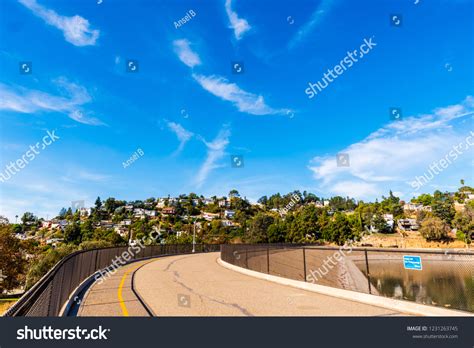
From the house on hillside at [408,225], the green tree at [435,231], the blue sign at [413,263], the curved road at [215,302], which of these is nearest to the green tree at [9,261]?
the curved road at [215,302]

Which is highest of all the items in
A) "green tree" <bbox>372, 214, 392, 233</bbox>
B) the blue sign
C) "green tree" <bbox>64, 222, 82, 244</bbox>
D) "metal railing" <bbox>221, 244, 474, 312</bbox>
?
"green tree" <bbox>372, 214, 392, 233</bbox>

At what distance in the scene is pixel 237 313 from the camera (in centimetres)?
868

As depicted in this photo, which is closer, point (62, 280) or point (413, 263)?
point (62, 280)

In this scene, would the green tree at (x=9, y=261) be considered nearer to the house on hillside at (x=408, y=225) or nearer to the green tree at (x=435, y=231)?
the green tree at (x=435, y=231)

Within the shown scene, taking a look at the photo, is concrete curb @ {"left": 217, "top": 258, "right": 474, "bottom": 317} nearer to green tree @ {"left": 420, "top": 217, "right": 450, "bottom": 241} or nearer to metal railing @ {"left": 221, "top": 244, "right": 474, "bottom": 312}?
metal railing @ {"left": 221, "top": 244, "right": 474, "bottom": 312}

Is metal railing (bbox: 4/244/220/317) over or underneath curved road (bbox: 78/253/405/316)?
over

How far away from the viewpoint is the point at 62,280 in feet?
30.0

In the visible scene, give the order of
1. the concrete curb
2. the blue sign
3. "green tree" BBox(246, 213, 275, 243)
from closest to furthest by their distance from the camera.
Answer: the concrete curb → the blue sign → "green tree" BBox(246, 213, 275, 243)

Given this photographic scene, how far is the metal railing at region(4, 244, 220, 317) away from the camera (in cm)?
490

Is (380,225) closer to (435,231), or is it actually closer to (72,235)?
(435,231)

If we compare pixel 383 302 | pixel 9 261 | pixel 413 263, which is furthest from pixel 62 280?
pixel 9 261

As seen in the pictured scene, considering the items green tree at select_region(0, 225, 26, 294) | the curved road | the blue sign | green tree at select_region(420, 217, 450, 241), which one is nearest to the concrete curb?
the curved road

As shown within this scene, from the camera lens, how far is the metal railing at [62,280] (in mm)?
4902
